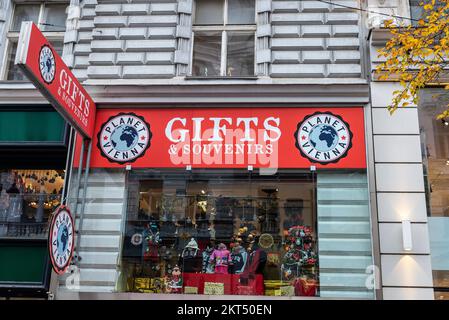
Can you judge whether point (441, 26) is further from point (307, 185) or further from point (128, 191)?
point (128, 191)

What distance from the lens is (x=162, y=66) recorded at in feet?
37.7

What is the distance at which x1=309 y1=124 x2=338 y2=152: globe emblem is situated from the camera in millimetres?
10711

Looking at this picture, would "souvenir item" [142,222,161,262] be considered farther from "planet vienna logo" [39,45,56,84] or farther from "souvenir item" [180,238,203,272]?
"planet vienna logo" [39,45,56,84]

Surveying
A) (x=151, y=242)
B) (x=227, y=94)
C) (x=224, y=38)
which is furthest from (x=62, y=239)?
(x=224, y=38)

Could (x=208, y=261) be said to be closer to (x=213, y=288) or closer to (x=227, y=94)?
(x=213, y=288)

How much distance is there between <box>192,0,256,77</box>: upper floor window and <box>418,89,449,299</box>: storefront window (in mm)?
3942

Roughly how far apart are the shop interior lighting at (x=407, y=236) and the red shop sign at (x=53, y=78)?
667 cm

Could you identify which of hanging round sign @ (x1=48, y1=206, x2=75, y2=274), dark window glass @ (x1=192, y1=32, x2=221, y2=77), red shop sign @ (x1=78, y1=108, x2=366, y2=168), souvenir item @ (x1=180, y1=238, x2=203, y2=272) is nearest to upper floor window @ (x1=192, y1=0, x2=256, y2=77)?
dark window glass @ (x1=192, y1=32, x2=221, y2=77)

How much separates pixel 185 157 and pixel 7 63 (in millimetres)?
5149

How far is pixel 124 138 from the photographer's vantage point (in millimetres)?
11109

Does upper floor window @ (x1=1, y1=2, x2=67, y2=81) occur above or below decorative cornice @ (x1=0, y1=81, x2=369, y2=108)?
above

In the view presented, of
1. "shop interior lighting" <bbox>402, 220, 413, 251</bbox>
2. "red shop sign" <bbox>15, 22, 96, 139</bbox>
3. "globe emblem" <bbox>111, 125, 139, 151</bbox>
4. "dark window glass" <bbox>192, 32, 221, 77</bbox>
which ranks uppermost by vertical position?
"dark window glass" <bbox>192, 32, 221, 77</bbox>

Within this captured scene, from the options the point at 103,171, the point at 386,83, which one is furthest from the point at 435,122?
the point at 103,171

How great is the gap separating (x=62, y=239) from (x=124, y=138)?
269 cm
